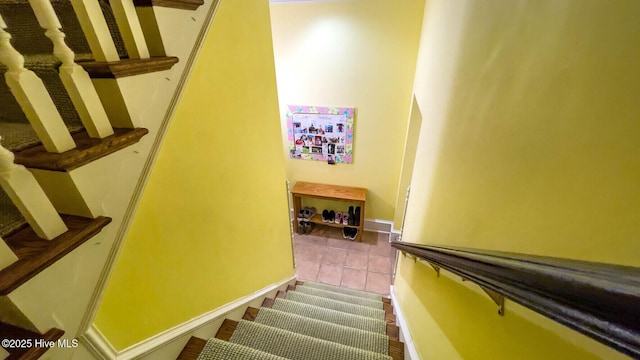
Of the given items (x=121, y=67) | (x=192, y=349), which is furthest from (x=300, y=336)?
(x=121, y=67)

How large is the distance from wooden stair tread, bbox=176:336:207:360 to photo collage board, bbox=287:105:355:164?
283cm

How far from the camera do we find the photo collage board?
3433 mm

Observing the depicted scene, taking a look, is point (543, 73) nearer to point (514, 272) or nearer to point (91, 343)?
point (514, 272)

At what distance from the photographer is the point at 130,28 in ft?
2.29

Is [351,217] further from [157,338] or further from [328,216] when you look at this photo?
[157,338]

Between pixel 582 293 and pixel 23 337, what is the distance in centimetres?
93

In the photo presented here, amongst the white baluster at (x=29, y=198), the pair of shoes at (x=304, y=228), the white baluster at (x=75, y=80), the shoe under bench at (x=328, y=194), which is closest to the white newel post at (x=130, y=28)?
the white baluster at (x=75, y=80)

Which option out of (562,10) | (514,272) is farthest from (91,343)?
(562,10)

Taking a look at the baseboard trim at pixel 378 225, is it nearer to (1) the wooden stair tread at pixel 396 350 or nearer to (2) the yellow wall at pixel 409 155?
(2) the yellow wall at pixel 409 155

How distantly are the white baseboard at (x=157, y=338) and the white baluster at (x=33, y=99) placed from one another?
1.71ft

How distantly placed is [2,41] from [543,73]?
44.0 inches

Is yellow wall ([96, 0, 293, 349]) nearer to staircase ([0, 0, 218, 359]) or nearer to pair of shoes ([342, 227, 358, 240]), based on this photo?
staircase ([0, 0, 218, 359])

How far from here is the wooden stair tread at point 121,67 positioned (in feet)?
1.97

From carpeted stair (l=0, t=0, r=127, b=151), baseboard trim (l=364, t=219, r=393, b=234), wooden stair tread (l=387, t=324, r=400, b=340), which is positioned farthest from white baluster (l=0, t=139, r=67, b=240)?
baseboard trim (l=364, t=219, r=393, b=234)
